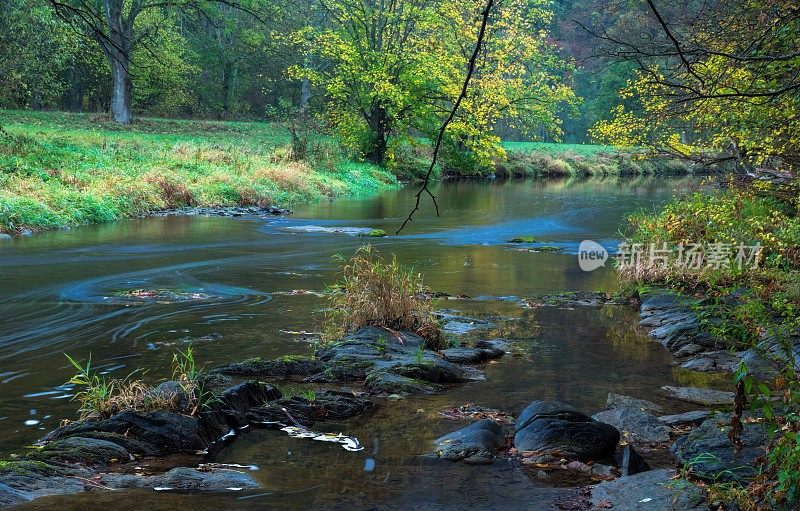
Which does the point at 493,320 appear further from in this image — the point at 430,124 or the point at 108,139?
the point at 430,124

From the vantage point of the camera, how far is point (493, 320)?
448 inches

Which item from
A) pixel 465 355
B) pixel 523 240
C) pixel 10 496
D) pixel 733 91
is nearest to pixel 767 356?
pixel 465 355

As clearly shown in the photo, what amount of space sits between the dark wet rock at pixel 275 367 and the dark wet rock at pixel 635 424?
296 centimetres

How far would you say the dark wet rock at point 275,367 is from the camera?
839 centimetres

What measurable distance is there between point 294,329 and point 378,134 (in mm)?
29001

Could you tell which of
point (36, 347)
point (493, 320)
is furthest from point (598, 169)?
point (36, 347)

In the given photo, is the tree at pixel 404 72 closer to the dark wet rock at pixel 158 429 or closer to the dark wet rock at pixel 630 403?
the dark wet rock at pixel 630 403

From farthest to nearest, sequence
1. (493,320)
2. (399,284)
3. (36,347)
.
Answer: (493,320), (399,284), (36,347)

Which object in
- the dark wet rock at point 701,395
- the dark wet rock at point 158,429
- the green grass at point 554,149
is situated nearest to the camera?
the dark wet rock at point 158,429

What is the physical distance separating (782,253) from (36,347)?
9767 millimetres

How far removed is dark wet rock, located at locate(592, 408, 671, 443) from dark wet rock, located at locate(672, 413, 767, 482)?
0.38m

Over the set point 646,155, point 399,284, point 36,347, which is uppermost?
point 646,155

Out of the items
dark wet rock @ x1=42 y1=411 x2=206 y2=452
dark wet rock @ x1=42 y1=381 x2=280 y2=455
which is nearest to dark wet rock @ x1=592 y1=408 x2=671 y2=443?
dark wet rock @ x1=42 y1=381 x2=280 y2=455

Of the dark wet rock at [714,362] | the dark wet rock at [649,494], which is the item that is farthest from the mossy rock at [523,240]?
the dark wet rock at [649,494]
